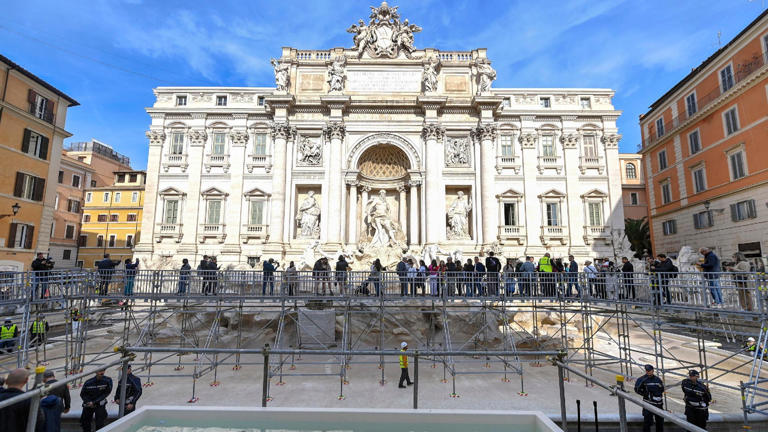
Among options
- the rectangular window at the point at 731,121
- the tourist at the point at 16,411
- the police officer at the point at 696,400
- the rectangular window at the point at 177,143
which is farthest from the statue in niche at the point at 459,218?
the tourist at the point at 16,411

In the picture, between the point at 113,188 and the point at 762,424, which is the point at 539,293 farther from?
the point at 113,188

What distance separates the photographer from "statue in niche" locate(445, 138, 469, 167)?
27.9 m

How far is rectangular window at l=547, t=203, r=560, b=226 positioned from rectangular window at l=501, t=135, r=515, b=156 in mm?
4933

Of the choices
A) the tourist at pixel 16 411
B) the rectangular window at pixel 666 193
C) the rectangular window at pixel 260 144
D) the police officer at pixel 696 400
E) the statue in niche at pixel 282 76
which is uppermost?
the statue in niche at pixel 282 76

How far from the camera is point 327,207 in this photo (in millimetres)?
26547

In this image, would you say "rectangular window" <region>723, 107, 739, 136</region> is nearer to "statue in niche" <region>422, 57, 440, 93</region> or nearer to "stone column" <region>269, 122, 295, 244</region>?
"statue in niche" <region>422, 57, 440, 93</region>

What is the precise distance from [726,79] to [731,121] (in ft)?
9.51

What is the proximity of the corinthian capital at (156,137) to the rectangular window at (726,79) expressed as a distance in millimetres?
39185

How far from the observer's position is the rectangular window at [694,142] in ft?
87.2

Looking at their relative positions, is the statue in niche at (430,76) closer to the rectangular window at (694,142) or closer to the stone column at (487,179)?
the stone column at (487,179)

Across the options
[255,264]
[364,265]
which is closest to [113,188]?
[255,264]

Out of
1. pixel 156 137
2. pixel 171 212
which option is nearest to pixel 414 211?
pixel 171 212

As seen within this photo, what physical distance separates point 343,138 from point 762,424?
24.5 m

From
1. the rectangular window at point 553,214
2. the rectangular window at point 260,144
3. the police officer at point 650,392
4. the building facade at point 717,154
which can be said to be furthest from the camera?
the rectangular window at point 260,144
